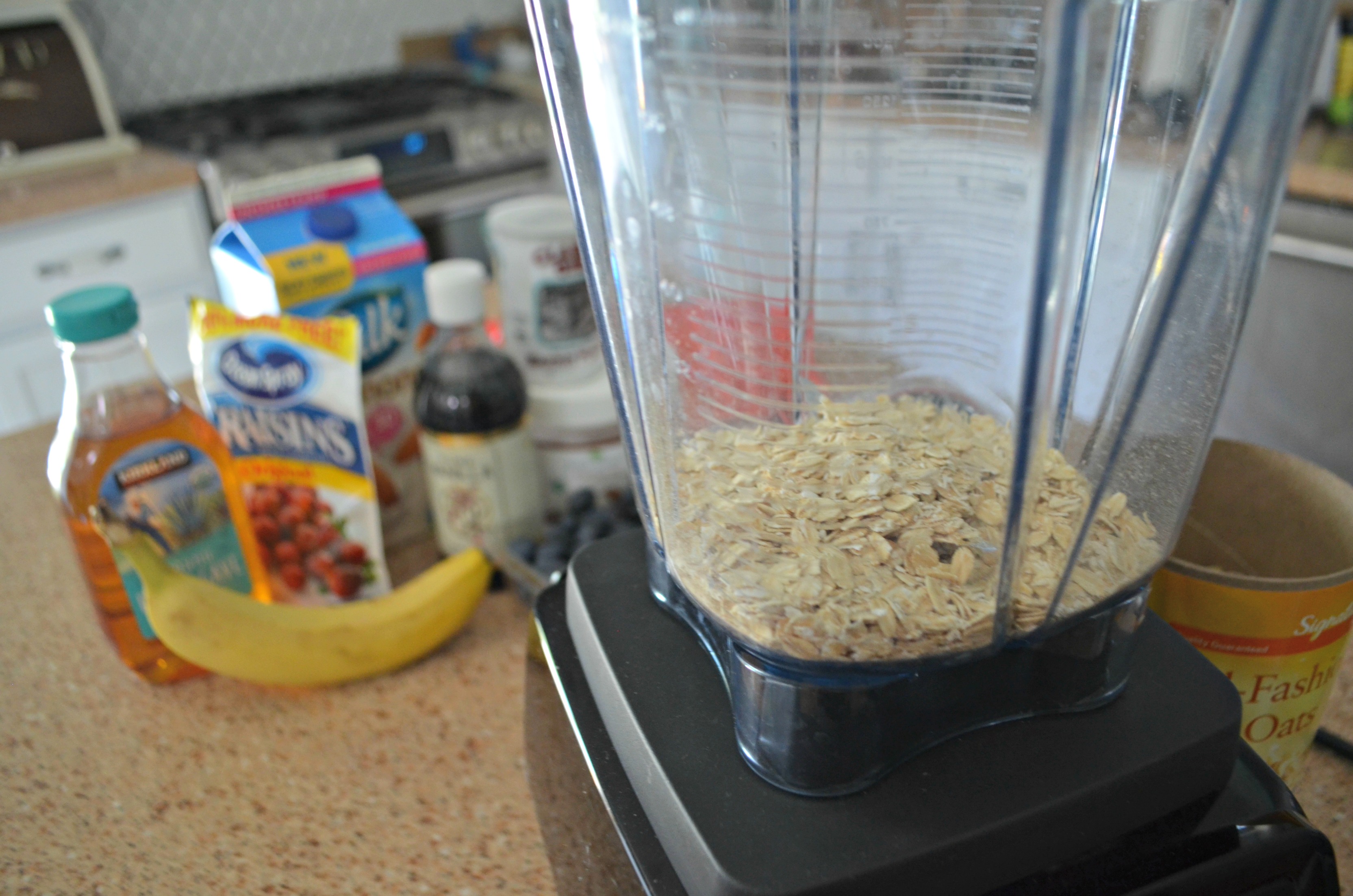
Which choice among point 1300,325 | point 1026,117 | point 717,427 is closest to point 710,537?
point 717,427

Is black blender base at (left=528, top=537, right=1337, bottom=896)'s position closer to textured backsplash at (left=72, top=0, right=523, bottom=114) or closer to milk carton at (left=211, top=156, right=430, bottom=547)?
milk carton at (left=211, top=156, right=430, bottom=547)

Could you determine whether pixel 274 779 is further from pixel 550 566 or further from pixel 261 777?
pixel 550 566

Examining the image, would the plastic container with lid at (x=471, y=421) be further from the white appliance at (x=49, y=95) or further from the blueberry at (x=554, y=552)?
the white appliance at (x=49, y=95)

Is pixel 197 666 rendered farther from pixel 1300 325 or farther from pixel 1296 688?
pixel 1300 325

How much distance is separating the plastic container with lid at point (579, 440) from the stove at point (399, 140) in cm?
129

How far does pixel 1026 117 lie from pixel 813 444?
17cm

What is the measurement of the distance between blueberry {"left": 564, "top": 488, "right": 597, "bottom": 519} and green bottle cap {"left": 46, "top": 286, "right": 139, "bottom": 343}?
11.7 inches

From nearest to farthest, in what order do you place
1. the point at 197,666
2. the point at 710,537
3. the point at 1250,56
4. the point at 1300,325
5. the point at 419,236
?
the point at 1250,56 → the point at 710,537 → the point at 197,666 → the point at 419,236 → the point at 1300,325

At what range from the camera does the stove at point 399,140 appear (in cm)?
180

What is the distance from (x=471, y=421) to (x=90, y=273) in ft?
4.61

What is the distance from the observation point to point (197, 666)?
0.60 metres

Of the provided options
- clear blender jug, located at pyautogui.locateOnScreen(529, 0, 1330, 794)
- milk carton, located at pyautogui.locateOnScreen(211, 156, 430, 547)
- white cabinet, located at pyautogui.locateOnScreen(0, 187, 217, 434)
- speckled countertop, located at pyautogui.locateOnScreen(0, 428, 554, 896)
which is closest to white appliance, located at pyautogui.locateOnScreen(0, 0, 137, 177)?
white cabinet, located at pyautogui.locateOnScreen(0, 187, 217, 434)

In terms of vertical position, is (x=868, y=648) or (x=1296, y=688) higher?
(x=868, y=648)

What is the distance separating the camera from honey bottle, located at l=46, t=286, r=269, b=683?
56 centimetres
